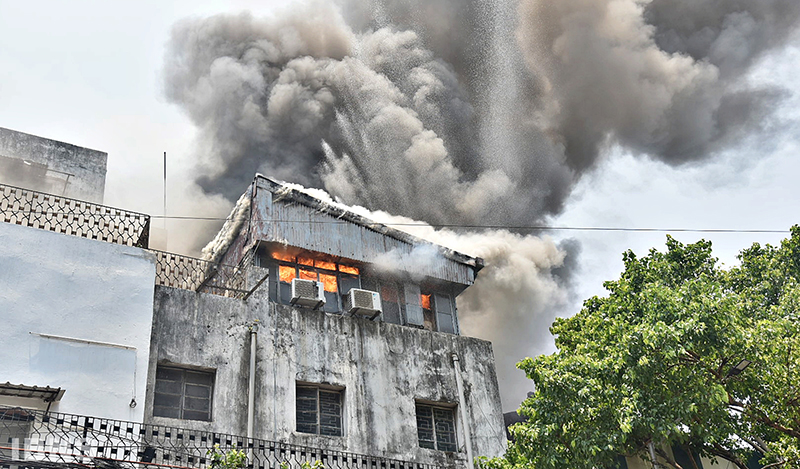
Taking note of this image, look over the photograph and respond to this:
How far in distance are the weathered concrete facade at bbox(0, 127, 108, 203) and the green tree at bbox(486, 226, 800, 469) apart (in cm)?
991

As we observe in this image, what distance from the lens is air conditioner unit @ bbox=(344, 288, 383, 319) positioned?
15.5 m

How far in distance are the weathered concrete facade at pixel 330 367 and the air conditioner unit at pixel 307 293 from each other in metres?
0.27

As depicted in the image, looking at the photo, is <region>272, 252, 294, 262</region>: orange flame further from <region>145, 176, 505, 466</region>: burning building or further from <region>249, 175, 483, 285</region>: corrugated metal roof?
<region>249, 175, 483, 285</region>: corrugated metal roof

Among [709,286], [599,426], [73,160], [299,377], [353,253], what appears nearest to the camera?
[599,426]

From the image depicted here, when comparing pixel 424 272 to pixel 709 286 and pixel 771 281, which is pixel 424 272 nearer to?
pixel 709 286

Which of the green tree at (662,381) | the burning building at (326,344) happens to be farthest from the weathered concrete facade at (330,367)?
the green tree at (662,381)

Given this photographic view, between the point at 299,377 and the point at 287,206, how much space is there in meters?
4.19

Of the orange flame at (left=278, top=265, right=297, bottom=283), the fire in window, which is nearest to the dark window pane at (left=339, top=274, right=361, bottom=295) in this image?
the fire in window

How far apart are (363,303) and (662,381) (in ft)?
20.8

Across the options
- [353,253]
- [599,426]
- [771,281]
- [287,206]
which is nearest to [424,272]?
[353,253]

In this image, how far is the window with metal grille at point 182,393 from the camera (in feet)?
40.9

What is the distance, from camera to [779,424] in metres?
13.7

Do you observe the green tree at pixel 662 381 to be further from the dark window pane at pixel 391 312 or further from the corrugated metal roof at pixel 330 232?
the corrugated metal roof at pixel 330 232

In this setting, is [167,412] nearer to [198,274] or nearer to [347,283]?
[198,274]
